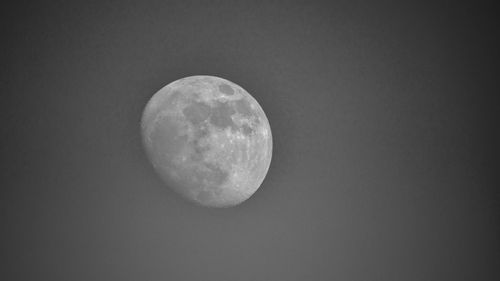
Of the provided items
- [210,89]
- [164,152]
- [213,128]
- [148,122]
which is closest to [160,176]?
[164,152]

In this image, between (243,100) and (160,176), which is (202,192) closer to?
(160,176)

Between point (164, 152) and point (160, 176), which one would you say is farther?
point (160, 176)

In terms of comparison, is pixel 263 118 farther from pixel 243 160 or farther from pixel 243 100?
pixel 243 160

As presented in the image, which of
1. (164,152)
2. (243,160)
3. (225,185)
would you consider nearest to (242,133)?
(243,160)

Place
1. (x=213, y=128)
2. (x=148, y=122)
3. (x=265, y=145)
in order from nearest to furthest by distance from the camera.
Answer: (x=213, y=128) < (x=148, y=122) < (x=265, y=145)

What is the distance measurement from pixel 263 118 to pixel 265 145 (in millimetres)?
346

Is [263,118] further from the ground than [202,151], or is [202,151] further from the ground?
[263,118]

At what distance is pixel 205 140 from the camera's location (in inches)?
141

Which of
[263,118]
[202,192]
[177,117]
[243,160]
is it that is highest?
[263,118]

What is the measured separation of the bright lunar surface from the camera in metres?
3.61

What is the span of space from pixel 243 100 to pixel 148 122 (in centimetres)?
113

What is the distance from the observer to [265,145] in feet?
13.4

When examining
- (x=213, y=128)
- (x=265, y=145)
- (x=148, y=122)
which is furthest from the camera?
(x=265, y=145)

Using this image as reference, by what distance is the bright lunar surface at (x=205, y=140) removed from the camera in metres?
3.61
